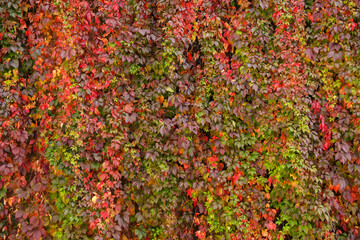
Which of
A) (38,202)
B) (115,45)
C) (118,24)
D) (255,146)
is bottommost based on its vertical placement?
(38,202)

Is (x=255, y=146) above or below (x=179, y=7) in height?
below

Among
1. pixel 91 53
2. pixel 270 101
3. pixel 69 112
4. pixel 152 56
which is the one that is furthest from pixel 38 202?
pixel 270 101

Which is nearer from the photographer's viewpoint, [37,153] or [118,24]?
[118,24]

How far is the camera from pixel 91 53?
3.74m

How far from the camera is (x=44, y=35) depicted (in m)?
3.78

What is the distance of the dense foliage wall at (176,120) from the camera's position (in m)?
3.60

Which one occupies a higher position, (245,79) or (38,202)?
(245,79)

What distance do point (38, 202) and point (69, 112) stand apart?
1241mm

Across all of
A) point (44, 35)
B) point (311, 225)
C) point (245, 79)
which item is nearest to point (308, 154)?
point (311, 225)

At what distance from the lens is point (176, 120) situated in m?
3.76

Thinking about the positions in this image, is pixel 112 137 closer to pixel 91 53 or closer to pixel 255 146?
pixel 91 53

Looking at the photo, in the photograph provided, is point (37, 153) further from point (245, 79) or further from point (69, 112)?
point (245, 79)

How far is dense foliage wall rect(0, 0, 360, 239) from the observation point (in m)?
3.60

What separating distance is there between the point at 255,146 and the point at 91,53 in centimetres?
248
